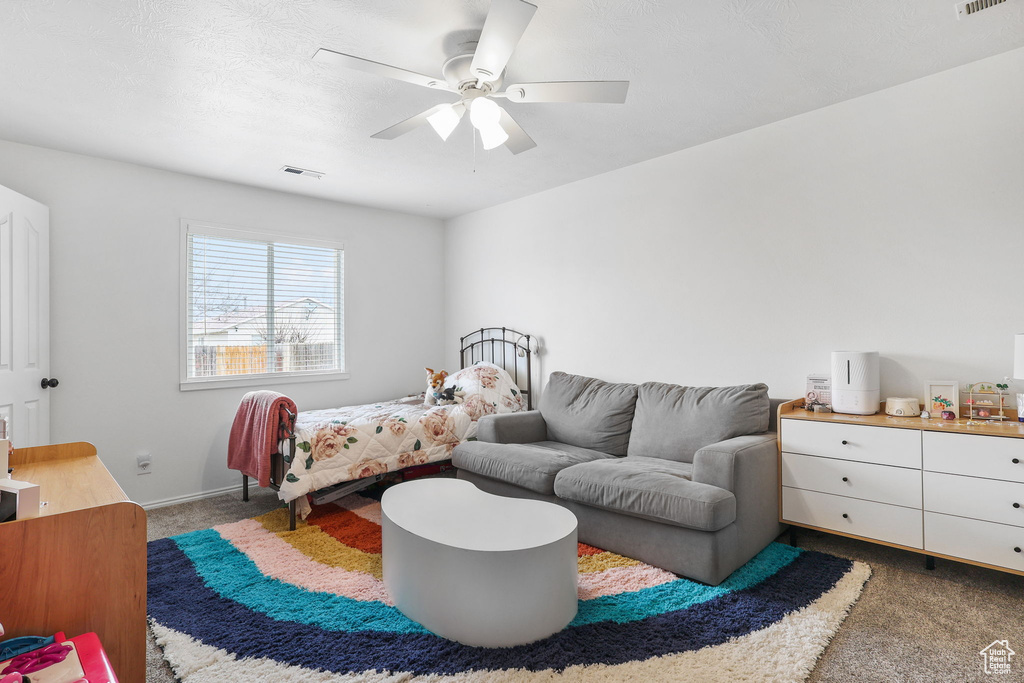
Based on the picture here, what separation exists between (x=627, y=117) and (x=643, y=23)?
2.96 ft

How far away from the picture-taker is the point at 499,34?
5.97 feet

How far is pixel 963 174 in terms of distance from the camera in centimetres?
257

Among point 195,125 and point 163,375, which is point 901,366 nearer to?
point 195,125

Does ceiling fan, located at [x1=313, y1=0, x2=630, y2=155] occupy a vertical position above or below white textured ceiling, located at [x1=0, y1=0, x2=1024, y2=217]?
below

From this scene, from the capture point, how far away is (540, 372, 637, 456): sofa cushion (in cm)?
350

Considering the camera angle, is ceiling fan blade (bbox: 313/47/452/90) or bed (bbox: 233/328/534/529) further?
bed (bbox: 233/328/534/529)

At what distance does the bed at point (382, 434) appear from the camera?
3.21 m

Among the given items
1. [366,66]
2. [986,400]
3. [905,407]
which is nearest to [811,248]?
[905,407]

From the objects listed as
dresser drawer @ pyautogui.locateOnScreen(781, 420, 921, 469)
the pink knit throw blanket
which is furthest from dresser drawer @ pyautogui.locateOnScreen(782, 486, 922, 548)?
the pink knit throw blanket

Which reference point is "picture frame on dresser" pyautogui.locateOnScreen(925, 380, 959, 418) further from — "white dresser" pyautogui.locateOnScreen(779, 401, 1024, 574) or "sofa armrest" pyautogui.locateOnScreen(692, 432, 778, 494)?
"sofa armrest" pyautogui.locateOnScreen(692, 432, 778, 494)

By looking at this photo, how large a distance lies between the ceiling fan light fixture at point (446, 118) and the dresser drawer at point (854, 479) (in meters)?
2.37

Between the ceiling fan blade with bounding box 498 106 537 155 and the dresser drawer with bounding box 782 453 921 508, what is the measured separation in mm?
2105

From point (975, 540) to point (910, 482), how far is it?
11.9 inches

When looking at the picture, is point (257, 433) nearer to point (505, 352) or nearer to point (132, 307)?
point (132, 307)
